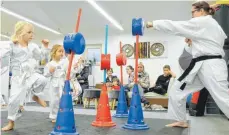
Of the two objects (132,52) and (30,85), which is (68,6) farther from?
(30,85)

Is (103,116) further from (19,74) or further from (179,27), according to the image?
(179,27)

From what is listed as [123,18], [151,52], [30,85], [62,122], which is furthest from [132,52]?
[62,122]

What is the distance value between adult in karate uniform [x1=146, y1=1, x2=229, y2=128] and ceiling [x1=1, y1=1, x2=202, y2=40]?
4998 mm

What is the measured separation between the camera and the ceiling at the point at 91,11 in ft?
26.0

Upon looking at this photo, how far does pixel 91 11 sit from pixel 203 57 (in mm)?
6312

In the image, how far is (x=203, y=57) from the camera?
2773 millimetres

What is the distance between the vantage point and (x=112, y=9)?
8.23 m

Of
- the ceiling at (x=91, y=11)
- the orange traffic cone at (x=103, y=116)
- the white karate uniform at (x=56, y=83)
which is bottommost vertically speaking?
the orange traffic cone at (x=103, y=116)

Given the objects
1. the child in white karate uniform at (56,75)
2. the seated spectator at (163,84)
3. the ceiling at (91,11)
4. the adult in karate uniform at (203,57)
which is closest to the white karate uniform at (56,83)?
the child in white karate uniform at (56,75)

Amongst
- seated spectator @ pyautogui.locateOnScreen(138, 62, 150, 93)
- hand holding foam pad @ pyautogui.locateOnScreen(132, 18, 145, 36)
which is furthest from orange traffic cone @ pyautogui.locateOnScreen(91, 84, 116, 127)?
seated spectator @ pyautogui.locateOnScreen(138, 62, 150, 93)

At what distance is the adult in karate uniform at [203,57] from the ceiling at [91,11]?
197 inches

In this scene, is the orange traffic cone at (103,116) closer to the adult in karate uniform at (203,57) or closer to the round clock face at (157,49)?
Result: the adult in karate uniform at (203,57)

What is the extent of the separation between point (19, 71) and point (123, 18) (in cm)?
646

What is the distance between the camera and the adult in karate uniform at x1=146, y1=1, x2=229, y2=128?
8.58ft
